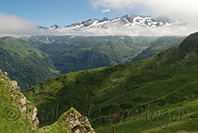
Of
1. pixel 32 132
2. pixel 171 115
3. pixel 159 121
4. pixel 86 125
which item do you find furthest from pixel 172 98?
pixel 32 132

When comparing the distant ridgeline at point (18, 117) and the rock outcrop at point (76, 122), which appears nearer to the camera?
the distant ridgeline at point (18, 117)

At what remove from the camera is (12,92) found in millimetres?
33750

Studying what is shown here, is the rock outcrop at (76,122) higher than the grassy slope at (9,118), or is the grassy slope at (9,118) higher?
the grassy slope at (9,118)

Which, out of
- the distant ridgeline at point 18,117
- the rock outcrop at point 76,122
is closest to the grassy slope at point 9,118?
the distant ridgeline at point 18,117

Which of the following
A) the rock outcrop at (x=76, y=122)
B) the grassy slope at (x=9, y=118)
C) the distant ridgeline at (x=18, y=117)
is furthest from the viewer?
the rock outcrop at (x=76, y=122)

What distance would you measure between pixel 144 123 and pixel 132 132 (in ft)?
51.0

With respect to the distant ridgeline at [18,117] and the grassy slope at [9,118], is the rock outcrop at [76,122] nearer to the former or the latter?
the distant ridgeline at [18,117]

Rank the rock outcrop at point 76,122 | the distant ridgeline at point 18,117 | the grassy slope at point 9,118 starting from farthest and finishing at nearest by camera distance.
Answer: the rock outcrop at point 76,122
the distant ridgeline at point 18,117
the grassy slope at point 9,118

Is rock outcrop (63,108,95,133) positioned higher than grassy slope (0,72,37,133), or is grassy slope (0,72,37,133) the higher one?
grassy slope (0,72,37,133)

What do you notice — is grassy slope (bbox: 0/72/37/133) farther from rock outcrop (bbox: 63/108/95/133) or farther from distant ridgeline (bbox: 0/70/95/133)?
rock outcrop (bbox: 63/108/95/133)

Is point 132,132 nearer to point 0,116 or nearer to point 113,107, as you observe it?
point 113,107

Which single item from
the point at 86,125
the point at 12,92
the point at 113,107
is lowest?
the point at 113,107

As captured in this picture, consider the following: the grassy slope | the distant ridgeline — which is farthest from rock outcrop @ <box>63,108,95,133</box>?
the grassy slope

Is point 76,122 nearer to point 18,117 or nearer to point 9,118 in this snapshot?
point 18,117
